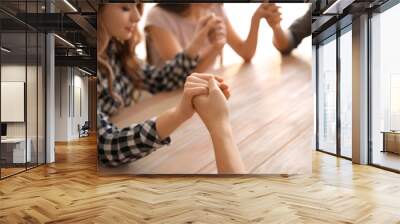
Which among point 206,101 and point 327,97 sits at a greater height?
point 327,97

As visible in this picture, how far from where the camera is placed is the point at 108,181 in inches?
247

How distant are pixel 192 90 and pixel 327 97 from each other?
5447mm

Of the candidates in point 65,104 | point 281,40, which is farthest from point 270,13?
point 65,104

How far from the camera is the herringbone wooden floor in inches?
Result: 160

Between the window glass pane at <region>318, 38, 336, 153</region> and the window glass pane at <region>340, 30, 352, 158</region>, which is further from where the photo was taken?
the window glass pane at <region>318, 38, 336, 153</region>

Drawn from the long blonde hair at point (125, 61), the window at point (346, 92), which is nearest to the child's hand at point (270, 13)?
the long blonde hair at point (125, 61)

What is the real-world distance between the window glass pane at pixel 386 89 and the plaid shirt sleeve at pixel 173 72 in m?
3.54

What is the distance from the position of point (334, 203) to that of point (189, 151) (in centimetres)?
260

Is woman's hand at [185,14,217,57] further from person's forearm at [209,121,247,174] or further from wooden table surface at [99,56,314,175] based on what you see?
person's forearm at [209,121,247,174]

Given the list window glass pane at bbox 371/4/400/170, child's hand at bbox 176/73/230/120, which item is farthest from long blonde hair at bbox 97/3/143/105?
window glass pane at bbox 371/4/400/170

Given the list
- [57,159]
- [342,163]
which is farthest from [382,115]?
[57,159]

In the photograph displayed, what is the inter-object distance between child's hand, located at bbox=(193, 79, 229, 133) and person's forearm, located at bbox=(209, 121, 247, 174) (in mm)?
82

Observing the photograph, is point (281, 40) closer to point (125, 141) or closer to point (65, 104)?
point (125, 141)

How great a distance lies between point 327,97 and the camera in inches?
420
